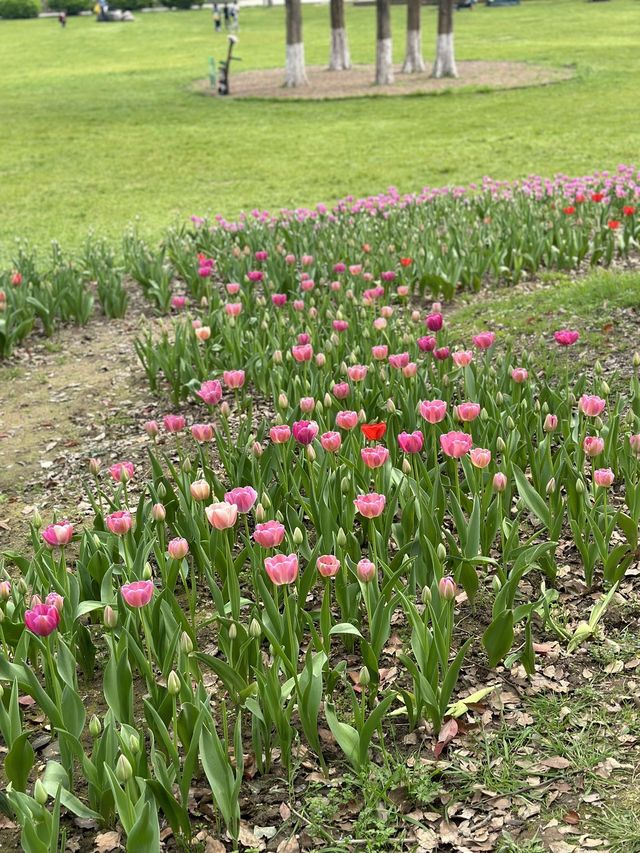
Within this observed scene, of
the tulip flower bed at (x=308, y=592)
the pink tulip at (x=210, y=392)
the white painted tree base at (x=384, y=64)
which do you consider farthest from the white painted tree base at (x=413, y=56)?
the pink tulip at (x=210, y=392)

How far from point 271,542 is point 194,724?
0.62m

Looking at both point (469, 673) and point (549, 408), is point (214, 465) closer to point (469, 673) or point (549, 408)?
point (549, 408)

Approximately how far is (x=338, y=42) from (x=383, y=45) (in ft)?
16.2

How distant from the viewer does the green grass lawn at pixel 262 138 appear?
15.5m

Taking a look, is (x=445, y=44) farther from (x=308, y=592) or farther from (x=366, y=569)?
(x=366, y=569)

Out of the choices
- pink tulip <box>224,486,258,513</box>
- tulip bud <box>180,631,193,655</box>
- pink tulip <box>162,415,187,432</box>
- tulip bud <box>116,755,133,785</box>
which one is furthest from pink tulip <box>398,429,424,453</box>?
tulip bud <box>116,755,133,785</box>

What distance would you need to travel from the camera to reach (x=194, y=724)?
3002 mm

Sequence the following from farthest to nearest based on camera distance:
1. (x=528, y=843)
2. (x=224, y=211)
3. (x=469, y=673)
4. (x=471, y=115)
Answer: (x=471, y=115) → (x=224, y=211) → (x=469, y=673) → (x=528, y=843)

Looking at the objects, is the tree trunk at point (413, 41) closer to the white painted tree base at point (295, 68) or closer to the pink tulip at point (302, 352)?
the white painted tree base at point (295, 68)

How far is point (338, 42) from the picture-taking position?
30.9 m

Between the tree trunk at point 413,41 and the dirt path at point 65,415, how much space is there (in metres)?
20.3

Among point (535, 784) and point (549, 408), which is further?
point (549, 408)

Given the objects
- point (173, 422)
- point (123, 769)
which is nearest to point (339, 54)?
point (173, 422)

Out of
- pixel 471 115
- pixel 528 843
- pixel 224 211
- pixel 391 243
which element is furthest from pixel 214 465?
pixel 471 115
